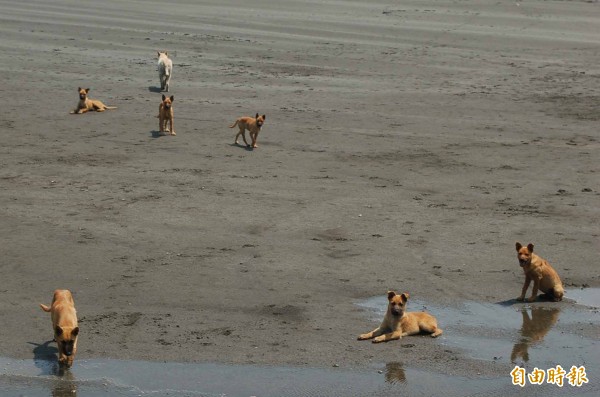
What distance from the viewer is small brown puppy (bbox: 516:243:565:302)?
12.5 m

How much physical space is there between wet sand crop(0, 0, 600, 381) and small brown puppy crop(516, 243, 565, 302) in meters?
0.38

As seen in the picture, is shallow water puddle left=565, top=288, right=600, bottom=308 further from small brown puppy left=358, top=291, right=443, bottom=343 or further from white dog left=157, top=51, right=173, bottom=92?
white dog left=157, top=51, right=173, bottom=92

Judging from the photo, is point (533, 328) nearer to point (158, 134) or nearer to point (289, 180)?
point (289, 180)

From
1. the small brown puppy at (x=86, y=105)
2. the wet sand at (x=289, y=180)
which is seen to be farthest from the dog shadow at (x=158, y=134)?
the small brown puppy at (x=86, y=105)

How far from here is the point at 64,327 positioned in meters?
10.8

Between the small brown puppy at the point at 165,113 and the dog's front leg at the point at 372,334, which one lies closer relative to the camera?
the dog's front leg at the point at 372,334

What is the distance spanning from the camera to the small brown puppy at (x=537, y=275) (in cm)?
1255

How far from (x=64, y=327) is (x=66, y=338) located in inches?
5.2

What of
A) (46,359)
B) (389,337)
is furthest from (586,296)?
(46,359)

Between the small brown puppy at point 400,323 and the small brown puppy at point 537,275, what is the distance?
1.40 meters

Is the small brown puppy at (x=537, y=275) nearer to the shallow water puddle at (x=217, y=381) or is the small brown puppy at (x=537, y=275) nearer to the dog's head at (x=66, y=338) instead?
the shallow water puddle at (x=217, y=381)

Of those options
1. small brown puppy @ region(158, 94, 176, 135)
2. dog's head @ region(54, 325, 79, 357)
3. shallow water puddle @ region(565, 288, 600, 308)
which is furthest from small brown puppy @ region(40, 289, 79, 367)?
small brown puppy @ region(158, 94, 176, 135)

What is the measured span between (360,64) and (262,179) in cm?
1018

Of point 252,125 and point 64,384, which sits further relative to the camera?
point 252,125
